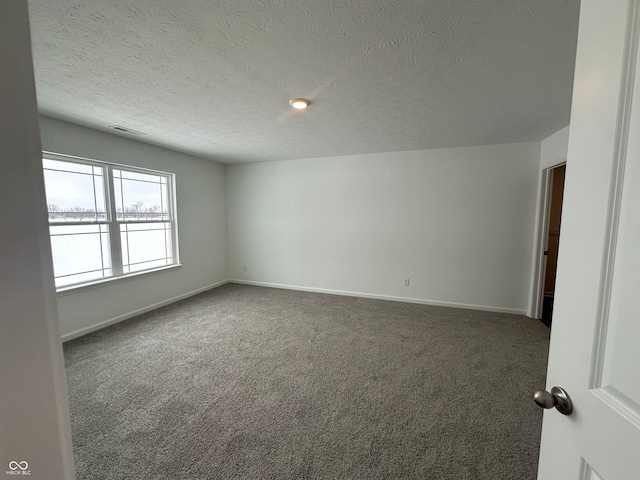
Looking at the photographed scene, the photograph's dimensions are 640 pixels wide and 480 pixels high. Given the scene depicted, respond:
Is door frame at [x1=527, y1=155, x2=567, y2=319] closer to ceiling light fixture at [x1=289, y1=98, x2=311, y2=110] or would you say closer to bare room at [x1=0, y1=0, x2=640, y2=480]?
bare room at [x1=0, y1=0, x2=640, y2=480]

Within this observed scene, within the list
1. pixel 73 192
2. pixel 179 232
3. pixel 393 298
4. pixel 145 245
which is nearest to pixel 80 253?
pixel 73 192

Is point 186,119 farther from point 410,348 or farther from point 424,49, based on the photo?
point 410,348

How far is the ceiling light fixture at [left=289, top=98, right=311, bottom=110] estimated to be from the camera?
2.16 m

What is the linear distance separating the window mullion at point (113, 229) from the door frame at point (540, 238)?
5531 mm

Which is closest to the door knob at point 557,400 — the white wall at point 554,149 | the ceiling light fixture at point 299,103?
the ceiling light fixture at point 299,103

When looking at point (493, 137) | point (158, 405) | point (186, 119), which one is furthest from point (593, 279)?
point (493, 137)

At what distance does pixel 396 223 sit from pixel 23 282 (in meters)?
4.04

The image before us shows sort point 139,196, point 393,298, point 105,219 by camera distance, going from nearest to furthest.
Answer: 1. point 105,219
2. point 139,196
3. point 393,298

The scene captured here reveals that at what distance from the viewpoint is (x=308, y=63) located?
1.65 metres

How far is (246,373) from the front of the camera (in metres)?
2.27

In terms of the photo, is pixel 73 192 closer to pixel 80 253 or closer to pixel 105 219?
pixel 105 219

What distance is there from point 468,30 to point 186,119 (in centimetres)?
251

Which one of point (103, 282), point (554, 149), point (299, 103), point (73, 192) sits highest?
point (299, 103)

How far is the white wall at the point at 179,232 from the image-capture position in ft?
9.27
